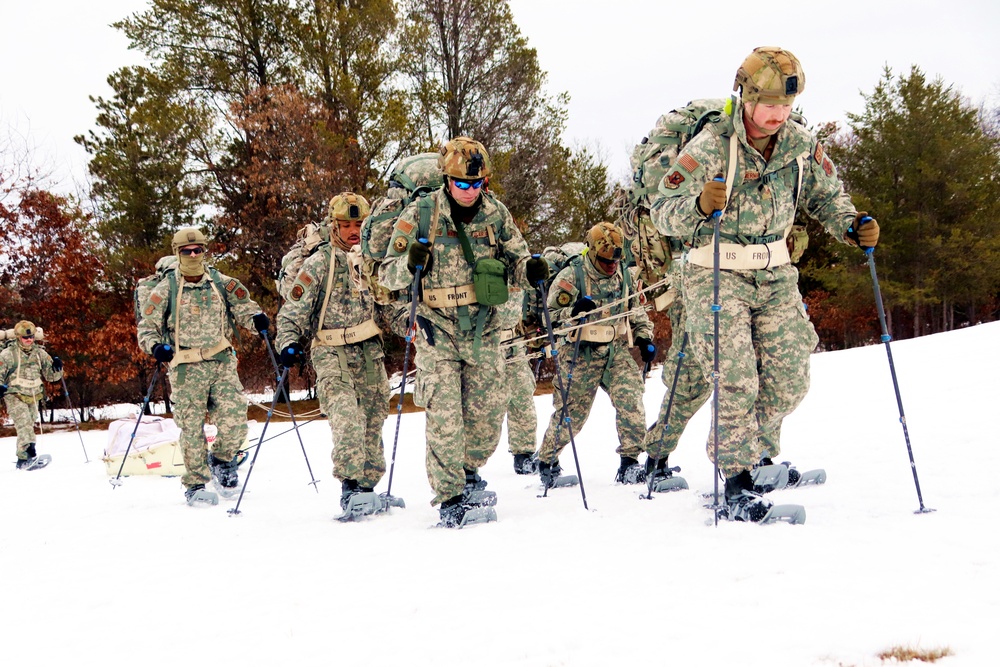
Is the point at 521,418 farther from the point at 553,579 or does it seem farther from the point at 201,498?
the point at 553,579

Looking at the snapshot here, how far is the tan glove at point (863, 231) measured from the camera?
15.6 ft

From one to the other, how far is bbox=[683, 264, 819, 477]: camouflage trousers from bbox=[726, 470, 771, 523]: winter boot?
0.06 m

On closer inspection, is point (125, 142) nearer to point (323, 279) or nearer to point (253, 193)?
point (253, 193)

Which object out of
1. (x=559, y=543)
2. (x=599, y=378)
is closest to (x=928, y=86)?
(x=599, y=378)

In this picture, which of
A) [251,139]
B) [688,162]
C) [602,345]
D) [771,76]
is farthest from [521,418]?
[251,139]

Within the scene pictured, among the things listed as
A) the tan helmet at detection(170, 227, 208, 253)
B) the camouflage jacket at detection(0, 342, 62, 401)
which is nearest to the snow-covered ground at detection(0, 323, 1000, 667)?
the tan helmet at detection(170, 227, 208, 253)

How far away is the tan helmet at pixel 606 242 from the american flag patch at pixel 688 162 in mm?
2420

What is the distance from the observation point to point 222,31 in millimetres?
25375

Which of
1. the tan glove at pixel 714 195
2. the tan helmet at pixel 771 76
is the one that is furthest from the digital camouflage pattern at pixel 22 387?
the tan helmet at pixel 771 76

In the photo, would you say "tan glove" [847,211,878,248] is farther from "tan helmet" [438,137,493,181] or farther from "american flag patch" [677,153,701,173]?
"tan helmet" [438,137,493,181]

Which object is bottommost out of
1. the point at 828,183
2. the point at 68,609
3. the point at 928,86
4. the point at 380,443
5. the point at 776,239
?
the point at 68,609

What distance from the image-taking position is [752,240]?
4820 millimetres

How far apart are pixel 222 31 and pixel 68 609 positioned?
2513 centimetres

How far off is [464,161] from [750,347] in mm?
2315
